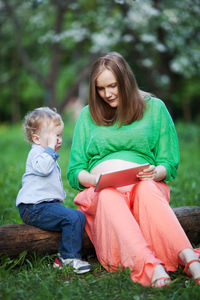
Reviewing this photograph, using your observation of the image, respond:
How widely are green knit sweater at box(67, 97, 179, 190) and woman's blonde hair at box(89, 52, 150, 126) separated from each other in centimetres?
5

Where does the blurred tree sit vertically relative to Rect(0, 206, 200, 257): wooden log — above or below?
above

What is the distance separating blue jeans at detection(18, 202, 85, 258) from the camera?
2.62m

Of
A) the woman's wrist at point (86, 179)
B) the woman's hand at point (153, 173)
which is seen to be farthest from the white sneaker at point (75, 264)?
the woman's hand at point (153, 173)

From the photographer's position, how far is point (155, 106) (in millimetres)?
2957

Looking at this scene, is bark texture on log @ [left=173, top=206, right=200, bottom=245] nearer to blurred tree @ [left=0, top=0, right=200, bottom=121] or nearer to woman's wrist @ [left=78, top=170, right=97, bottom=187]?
woman's wrist @ [left=78, top=170, right=97, bottom=187]

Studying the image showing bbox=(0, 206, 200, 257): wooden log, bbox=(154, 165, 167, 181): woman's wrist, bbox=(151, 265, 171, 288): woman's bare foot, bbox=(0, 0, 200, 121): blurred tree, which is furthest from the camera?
bbox=(0, 0, 200, 121): blurred tree

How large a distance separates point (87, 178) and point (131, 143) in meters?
0.42

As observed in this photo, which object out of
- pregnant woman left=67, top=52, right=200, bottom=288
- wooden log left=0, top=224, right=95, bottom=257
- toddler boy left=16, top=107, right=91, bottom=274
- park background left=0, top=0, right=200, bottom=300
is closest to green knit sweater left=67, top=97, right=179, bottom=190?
pregnant woman left=67, top=52, right=200, bottom=288

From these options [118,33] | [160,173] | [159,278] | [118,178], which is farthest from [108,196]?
[118,33]

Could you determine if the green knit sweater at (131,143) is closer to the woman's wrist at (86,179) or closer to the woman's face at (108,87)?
the woman's wrist at (86,179)

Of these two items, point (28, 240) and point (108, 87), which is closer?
point (28, 240)

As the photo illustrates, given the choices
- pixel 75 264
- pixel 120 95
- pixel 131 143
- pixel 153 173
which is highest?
pixel 120 95

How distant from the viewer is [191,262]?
2.27m

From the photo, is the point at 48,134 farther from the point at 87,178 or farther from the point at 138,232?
the point at 138,232
